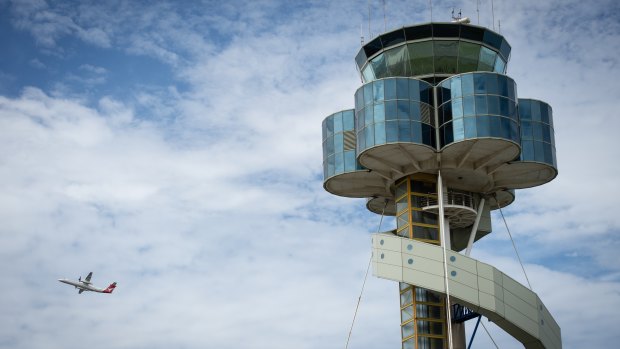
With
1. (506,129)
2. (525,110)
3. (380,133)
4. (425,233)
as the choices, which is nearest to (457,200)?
(425,233)

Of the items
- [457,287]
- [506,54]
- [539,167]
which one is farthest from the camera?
[506,54]

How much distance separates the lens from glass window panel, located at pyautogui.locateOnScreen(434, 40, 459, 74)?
5825 cm

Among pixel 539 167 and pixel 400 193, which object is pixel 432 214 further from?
pixel 539 167

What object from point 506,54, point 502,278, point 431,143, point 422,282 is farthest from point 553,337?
point 506,54

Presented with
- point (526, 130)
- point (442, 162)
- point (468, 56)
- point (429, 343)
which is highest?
point (468, 56)

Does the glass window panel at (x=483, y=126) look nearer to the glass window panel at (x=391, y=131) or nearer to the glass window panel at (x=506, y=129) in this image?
the glass window panel at (x=506, y=129)

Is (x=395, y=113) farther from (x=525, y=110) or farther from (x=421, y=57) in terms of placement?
(x=525, y=110)

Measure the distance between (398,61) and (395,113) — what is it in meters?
6.22

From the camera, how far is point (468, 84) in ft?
178

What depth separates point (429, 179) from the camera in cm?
5775

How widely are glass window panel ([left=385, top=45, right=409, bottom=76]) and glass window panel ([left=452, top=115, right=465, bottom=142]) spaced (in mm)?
7011

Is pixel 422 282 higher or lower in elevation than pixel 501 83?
lower

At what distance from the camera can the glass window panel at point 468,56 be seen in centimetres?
5844

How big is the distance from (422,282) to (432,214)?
20.7 ft
